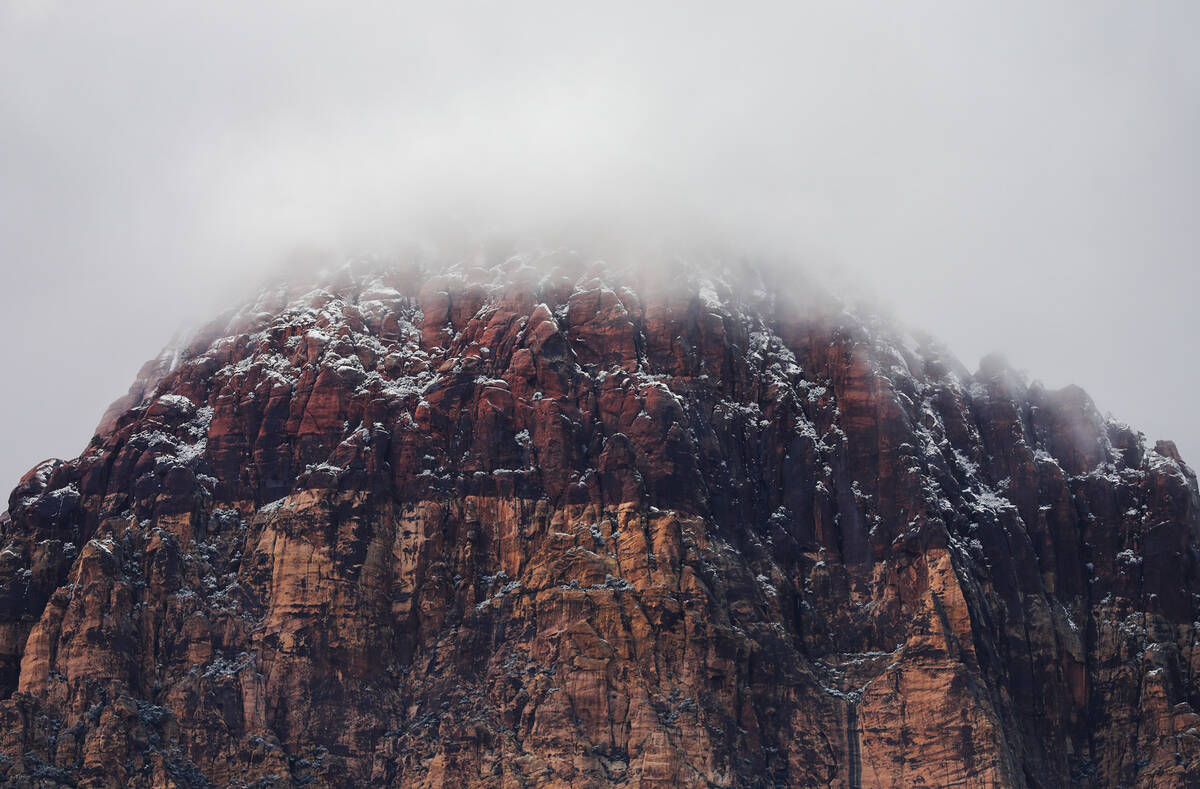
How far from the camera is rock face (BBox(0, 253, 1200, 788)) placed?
17188 cm

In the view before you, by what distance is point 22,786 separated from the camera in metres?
165

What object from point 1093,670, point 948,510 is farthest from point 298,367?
point 1093,670

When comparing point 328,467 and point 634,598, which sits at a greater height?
point 328,467

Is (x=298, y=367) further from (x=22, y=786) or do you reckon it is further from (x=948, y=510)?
(x=948, y=510)

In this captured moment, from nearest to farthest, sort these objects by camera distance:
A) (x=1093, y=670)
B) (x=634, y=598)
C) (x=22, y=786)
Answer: (x=22, y=786) → (x=634, y=598) → (x=1093, y=670)

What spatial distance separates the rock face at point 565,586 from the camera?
17188 cm

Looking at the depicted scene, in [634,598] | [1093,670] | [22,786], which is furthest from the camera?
[1093,670]

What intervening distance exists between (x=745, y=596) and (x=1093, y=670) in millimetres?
36458

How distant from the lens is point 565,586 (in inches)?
6964

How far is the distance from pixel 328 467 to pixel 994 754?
6692 cm

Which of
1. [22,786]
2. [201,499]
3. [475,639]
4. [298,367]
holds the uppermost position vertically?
[298,367]

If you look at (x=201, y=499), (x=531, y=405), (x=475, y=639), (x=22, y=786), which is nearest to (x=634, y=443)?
(x=531, y=405)

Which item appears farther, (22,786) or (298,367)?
(298,367)

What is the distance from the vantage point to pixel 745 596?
181000 millimetres
